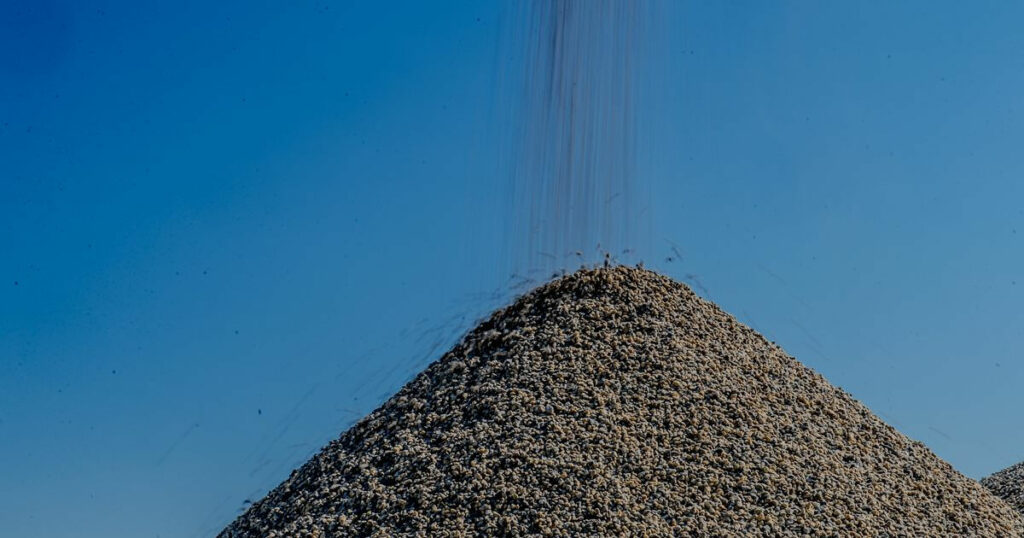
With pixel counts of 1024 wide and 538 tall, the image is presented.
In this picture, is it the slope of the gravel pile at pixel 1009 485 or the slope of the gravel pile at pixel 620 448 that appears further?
the slope of the gravel pile at pixel 1009 485

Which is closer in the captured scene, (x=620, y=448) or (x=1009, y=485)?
(x=620, y=448)

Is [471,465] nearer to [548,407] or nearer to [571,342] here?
[548,407]

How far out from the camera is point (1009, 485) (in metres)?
6.88

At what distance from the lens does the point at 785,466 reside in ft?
15.6

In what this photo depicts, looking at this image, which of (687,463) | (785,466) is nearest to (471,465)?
(687,463)

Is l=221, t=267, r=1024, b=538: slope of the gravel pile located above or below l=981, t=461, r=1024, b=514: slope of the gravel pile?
above

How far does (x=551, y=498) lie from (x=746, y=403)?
134cm

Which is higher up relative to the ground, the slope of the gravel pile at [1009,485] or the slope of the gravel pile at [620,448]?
the slope of the gravel pile at [620,448]

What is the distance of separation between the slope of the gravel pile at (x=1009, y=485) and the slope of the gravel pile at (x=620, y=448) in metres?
0.75

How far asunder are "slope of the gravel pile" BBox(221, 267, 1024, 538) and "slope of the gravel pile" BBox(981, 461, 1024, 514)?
752 mm

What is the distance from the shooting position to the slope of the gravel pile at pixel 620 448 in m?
4.39

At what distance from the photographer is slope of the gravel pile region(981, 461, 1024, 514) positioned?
6.48 metres

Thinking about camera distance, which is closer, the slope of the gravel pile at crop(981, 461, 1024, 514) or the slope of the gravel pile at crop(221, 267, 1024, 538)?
the slope of the gravel pile at crop(221, 267, 1024, 538)

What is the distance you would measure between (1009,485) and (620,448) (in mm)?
3722
